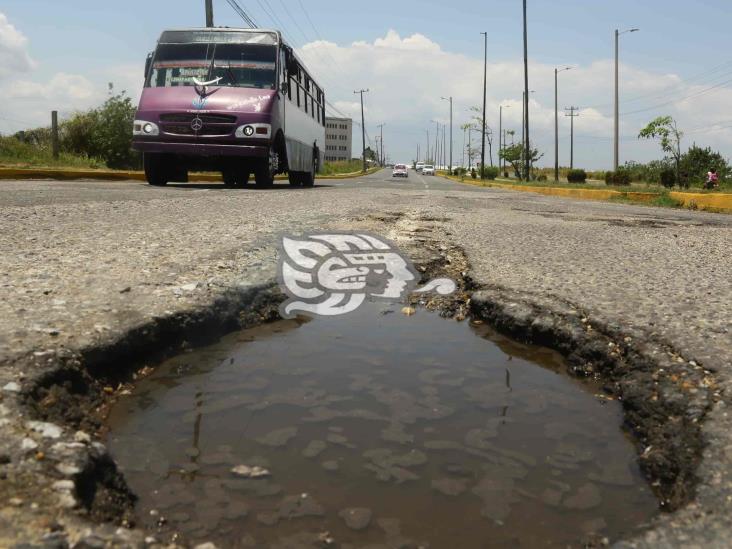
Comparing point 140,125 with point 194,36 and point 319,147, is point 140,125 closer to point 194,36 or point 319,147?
point 194,36

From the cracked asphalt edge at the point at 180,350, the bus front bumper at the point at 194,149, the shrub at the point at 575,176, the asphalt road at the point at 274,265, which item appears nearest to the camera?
the cracked asphalt edge at the point at 180,350

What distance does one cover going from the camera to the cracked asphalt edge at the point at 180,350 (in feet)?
3.95

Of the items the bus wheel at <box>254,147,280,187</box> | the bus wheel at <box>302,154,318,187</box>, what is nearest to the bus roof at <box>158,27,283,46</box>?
the bus wheel at <box>254,147,280,187</box>

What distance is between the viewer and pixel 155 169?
1124cm

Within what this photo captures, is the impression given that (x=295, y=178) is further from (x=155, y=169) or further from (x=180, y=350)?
(x=180, y=350)

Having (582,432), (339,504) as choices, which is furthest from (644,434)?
(339,504)

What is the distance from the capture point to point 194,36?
10.9 m

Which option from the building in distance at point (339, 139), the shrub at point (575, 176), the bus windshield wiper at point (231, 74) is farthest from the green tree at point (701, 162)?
the building in distance at point (339, 139)

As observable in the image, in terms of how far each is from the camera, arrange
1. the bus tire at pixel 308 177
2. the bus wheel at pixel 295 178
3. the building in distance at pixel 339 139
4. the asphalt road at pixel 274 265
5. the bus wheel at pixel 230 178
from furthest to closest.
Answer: the building in distance at pixel 339 139 → the bus tire at pixel 308 177 → the bus wheel at pixel 295 178 → the bus wheel at pixel 230 178 → the asphalt road at pixel 274 265

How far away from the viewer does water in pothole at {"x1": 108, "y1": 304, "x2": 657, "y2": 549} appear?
4.36 feet

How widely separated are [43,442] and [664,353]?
193cm

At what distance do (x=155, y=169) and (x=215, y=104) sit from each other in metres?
1.81

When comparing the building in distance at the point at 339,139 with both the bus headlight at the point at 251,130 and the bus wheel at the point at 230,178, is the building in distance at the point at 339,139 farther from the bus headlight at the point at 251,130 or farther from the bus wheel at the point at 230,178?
the bus headlight at the point at 251,130

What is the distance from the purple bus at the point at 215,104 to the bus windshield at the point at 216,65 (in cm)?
2
